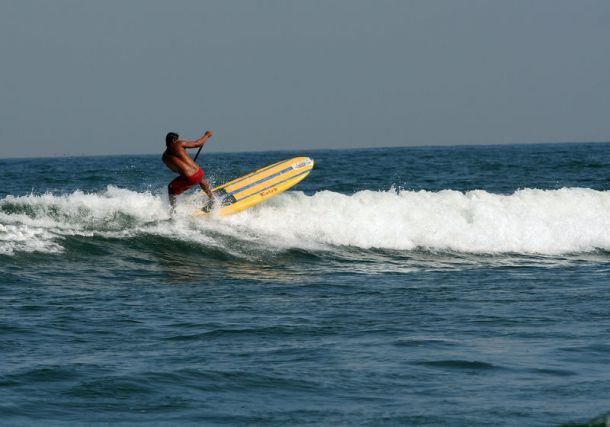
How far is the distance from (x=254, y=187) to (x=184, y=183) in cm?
166

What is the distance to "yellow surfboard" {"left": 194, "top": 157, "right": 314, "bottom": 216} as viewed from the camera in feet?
51.4

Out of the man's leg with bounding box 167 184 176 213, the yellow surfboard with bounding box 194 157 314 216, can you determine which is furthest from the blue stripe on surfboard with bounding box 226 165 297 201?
the man's leg with bounding box 167 184 176 213

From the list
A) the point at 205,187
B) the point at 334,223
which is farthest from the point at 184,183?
the point at 334,223

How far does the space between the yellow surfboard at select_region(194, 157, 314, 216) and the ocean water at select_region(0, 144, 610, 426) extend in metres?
0.23

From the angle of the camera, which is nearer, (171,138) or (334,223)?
(171,138)

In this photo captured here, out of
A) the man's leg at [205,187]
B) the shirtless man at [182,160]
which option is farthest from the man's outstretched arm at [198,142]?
the man's leg at [205,187]

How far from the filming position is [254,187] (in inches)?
637

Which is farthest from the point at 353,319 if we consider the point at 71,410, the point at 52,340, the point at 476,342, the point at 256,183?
the point at 256,183

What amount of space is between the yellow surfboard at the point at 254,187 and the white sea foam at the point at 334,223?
200mm

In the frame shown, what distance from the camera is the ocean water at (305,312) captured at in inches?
262

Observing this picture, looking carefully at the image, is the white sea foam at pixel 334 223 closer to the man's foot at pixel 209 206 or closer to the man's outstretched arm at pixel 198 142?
the man's foot at pixel 209 206

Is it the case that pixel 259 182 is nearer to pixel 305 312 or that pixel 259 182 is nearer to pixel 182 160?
pixel 182 160

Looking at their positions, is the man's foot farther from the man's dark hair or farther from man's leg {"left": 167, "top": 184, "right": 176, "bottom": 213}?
the man's dark hair

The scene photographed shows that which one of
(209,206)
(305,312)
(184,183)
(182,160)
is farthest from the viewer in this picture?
(209,206)
